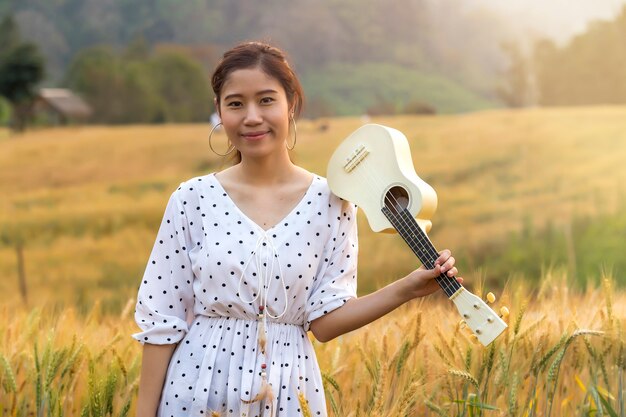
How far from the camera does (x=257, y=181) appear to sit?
2188 mm

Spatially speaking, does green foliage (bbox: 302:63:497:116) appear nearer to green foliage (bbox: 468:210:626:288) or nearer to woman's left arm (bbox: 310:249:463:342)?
green foliage (bbox: 468:210:626:288)

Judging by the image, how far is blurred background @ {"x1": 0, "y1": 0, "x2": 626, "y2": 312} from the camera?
15297 mm

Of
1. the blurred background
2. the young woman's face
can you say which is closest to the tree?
the blurred background

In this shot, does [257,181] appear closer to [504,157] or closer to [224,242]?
[224,242]

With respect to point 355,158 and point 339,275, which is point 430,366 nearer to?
point 339,275

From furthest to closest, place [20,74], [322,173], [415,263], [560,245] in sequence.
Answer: [20,74] → [322,173] → [560,245] → [415,263]

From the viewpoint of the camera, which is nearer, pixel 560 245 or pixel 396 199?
pixel 396 199

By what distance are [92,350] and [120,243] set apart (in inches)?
515

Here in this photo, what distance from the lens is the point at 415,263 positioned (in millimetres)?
13938

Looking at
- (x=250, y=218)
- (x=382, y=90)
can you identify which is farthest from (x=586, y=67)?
(x=250, y=218)

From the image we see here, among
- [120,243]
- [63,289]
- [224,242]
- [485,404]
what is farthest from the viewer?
[120,243]

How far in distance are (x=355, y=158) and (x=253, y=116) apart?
250 millimetres

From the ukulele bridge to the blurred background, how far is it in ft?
31.1

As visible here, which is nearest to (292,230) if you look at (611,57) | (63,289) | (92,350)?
(92,350)
